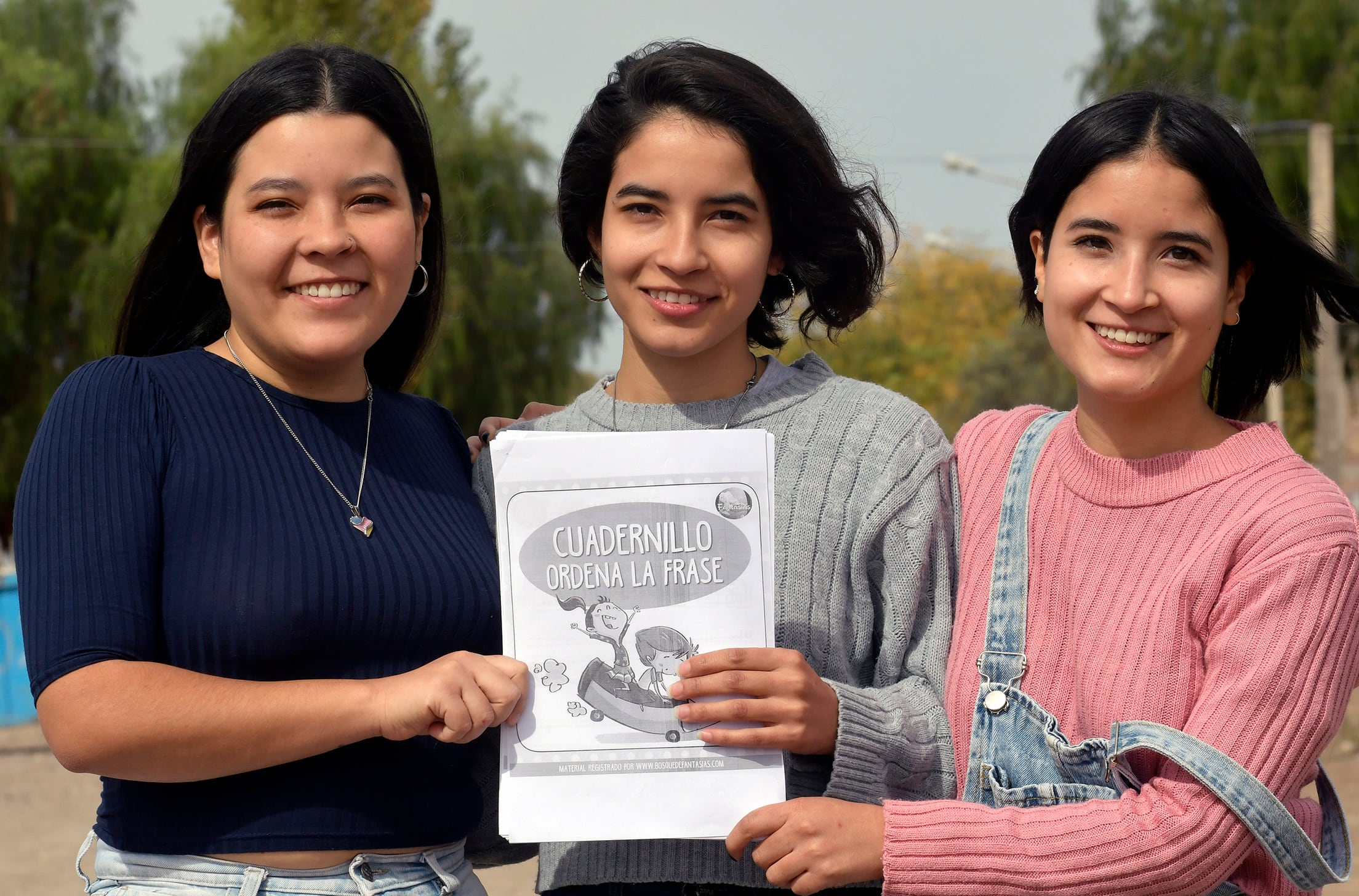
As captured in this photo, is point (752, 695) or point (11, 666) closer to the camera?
point (752, 695)

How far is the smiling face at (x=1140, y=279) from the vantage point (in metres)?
2.43

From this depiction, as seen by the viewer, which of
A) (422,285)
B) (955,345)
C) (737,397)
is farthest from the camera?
(955,345)

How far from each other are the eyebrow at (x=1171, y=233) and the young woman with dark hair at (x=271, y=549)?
1.26 m

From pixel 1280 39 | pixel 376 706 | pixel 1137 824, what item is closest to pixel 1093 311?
pixel 1137 824

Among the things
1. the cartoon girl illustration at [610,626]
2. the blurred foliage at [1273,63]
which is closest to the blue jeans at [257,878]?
the cartoon girl illustration at [610,626]

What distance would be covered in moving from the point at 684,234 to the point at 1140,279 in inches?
32.2

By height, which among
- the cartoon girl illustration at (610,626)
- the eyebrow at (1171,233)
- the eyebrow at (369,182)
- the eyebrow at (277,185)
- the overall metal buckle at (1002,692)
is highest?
the eyebrow at (369,182)

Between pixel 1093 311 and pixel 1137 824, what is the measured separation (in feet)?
2.89

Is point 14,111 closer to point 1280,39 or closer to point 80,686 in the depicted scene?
point 1280,39

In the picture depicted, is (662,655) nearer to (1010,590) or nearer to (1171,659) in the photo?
(1010,590)

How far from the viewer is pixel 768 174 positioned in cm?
274

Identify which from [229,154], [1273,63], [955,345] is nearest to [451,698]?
[229,154]

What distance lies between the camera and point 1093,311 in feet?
8.17

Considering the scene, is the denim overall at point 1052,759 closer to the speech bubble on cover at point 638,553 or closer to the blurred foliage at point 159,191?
the speech bubble on cover at point 638,553
